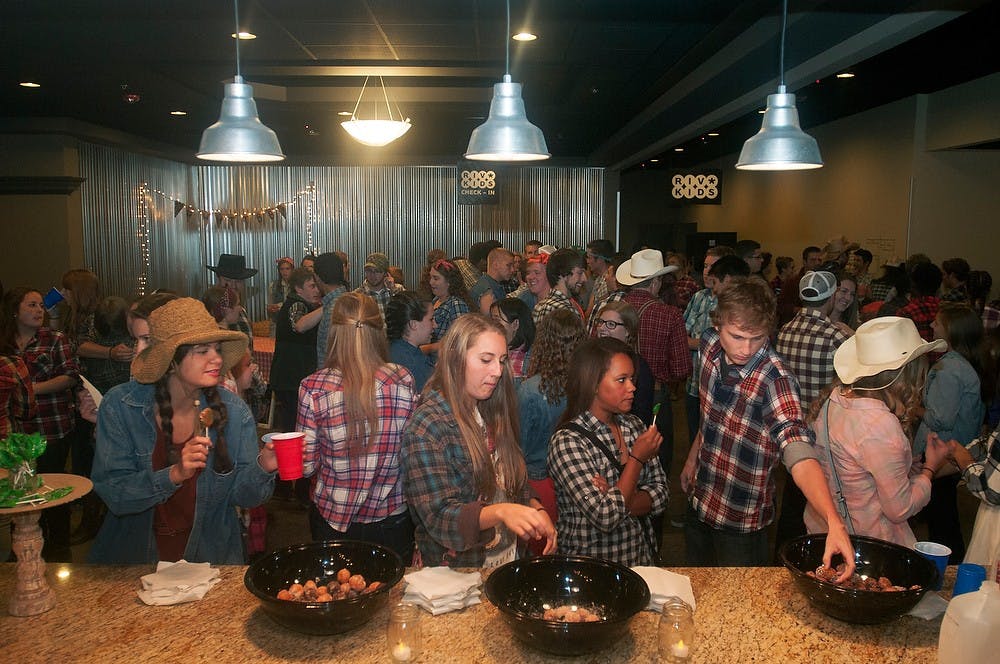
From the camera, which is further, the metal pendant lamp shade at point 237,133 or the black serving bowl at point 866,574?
the metal pendant lamp shade at point 237,133

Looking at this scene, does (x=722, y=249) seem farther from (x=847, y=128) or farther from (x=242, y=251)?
(x=242, y=251)

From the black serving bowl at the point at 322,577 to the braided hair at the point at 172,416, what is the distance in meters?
0.51

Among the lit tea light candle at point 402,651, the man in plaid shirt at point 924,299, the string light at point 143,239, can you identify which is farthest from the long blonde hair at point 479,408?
the string light at point 143,239

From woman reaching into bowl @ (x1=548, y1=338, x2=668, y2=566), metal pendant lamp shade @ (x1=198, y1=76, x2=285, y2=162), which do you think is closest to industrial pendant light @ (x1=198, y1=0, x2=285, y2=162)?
metal pendant lamp shade @ (x1=198, y1=76, x2=285, y2=162)

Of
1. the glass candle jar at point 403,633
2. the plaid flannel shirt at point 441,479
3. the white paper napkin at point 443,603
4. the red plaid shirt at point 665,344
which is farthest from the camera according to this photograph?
the red plaid shirt at point 665,344

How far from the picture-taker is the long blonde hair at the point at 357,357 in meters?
2.88

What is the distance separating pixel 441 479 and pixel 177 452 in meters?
0.91

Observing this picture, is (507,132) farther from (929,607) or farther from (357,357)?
(929,607)

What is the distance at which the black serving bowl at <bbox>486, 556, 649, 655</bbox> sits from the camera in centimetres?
197

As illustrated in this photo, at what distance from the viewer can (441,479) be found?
233 cm

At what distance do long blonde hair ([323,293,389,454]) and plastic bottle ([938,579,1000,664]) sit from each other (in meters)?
1.85

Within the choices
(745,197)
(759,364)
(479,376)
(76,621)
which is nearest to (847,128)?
(745,197)

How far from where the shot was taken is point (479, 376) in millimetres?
2428

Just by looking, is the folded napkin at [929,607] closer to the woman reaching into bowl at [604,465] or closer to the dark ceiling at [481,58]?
the woman reaching into bowl at [604,465]
